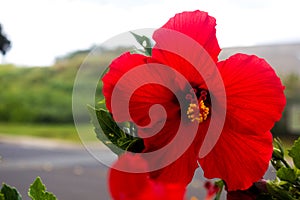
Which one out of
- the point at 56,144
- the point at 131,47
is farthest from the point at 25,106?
the point at 131,47

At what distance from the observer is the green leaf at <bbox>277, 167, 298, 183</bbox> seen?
0.20 meters

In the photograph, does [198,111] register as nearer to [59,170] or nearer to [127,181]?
[127,181]

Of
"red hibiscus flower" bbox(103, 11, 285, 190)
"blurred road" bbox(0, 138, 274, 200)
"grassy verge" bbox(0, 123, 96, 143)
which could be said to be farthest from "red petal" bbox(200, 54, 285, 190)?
"grassy verge" bbox(0, 123, 96, 143)

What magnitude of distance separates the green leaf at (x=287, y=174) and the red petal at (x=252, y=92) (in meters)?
0.02

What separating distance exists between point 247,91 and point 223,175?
0.03 meters

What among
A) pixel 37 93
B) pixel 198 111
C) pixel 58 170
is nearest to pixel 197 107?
pixel 198 111

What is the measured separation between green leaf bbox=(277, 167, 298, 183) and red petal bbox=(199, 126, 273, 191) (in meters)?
0.02

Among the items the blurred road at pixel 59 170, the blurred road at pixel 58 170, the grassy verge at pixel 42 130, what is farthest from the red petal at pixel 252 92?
the grassy verge at pixel 42 130

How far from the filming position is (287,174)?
→ 7.9 inches

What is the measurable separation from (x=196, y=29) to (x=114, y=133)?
48mm

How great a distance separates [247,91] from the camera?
188 millimetres

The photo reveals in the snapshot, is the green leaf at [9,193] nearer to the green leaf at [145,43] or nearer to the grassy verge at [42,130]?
the green leaf at [145,43]

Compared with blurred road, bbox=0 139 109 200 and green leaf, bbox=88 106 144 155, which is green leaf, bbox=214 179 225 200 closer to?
green leaf, bbox=88 106 144 155

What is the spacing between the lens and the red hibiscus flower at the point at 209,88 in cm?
18
